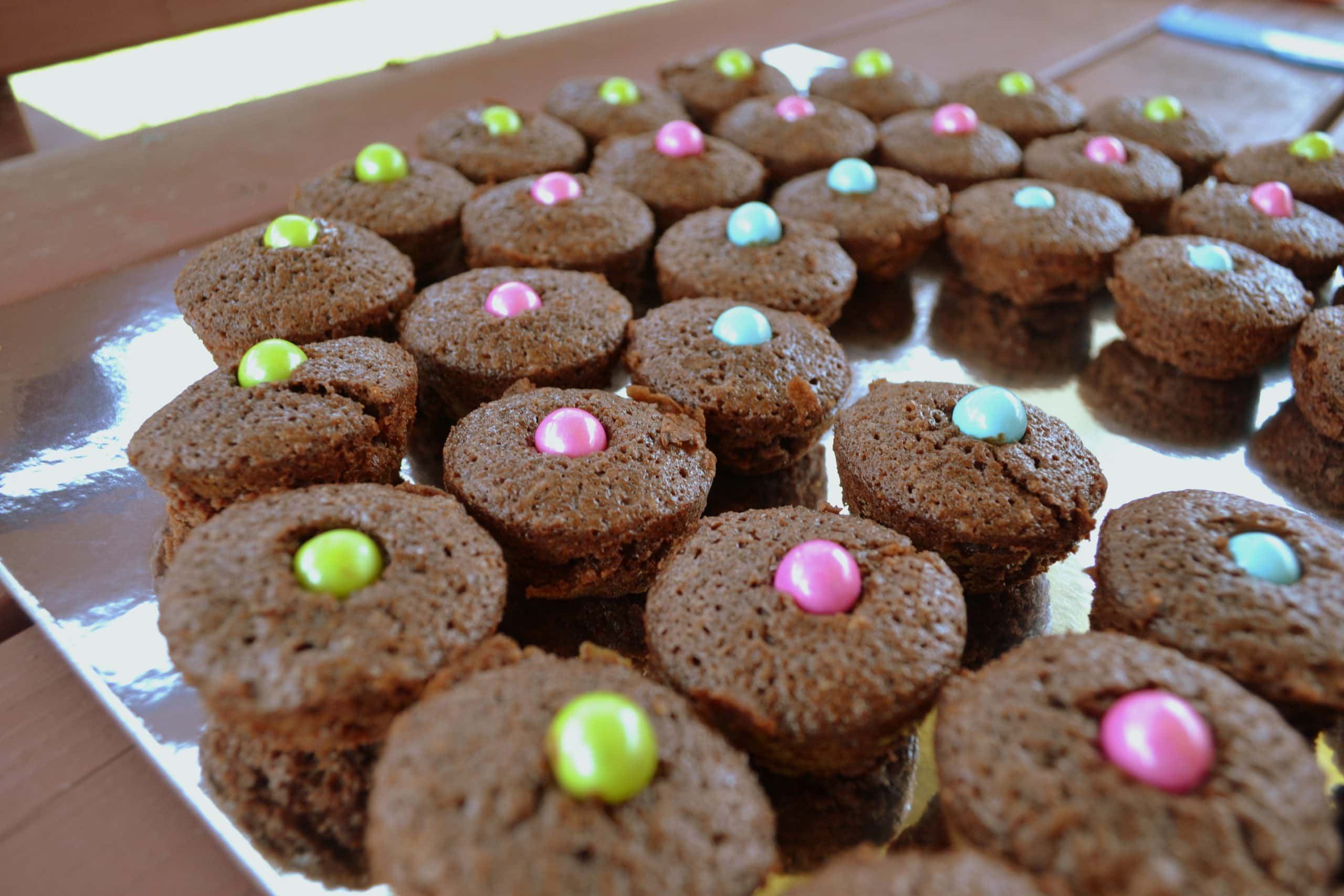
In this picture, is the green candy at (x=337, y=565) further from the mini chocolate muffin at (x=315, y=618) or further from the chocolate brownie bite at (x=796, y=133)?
the chocolate brownie bite at (x=796, y=133)

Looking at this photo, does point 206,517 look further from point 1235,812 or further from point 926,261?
point 926,261

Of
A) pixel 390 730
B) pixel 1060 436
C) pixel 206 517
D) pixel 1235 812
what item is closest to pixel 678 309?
pixel 1060 436

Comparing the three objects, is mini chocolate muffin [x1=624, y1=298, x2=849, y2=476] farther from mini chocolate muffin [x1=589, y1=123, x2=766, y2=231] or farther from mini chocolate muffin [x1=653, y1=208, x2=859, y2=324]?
mini chocolate muffin [x1=589, y1=123, x2=766, y2=231]

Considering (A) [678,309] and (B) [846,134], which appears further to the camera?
(B) [846,134]

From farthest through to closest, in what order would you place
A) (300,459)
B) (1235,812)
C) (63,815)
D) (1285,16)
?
1. (1285,16)
2. (300,459)
3. (63,815)
4. (1235,812)

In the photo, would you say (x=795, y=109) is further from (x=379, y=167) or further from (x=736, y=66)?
(x=379, y=167)

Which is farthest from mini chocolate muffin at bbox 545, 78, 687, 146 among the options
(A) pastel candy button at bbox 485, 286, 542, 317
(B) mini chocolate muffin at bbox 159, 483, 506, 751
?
(B) mini chocolate muffin at bbox 159, 483, 506, 751

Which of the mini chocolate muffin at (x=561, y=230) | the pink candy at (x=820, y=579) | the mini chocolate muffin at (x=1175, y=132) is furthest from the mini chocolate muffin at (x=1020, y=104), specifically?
the pink candy at (x=820, y=579)
